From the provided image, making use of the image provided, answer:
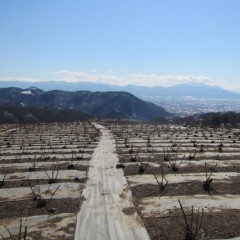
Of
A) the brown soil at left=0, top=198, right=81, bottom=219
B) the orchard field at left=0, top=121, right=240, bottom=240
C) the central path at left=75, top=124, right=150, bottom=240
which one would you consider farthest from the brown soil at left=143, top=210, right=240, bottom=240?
the brown soil at left=0, top=198, right=81, bottom=219

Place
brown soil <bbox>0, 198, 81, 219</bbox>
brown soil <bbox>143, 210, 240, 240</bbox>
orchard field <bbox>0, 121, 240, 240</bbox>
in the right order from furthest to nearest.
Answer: brown soil <bbox>0, 198, 81, 219</bbox>
orchard field <bbox>0, 121, 240, 240</bbox>
brown soil <bbox>143, 210, 240, 240</bbox>

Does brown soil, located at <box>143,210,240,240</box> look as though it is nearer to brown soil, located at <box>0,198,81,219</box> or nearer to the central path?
the central path

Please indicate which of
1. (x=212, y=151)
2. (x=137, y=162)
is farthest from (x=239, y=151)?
(x=137, y=162)

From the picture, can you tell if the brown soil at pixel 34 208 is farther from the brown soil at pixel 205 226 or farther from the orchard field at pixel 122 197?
the brown soil at pixel 205 226

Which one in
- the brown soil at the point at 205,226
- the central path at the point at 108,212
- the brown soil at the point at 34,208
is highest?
the brown soil at the point at 205,226

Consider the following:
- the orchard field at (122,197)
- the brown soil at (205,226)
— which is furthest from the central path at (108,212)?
the brown soil at (205,226)

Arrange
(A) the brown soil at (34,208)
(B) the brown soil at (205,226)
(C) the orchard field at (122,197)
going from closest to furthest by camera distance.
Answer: (B) the brown soil at (205,226), (C) the orchard field at (122,197), (A) the brown soil at (34,208)

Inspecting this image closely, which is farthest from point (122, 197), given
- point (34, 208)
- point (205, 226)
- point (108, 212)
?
point (205, 226)

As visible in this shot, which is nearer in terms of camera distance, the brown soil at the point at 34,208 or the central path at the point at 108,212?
the central path at the point at 108,212

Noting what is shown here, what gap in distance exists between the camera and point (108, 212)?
1616 centimetres

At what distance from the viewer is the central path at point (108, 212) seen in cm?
1382

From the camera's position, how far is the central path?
13.8 meters

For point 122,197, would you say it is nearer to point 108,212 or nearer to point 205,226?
point 108,212

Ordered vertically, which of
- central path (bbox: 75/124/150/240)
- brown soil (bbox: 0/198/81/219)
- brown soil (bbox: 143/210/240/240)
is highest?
brown soil (bbox: 143/210/240/240)
